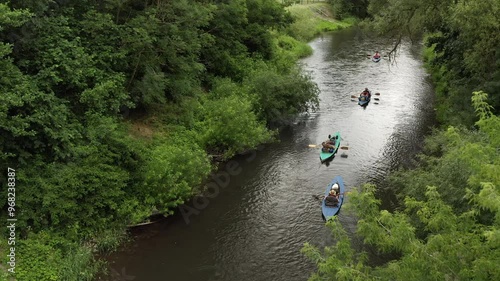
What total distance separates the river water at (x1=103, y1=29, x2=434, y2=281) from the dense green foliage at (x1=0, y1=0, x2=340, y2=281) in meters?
1.25

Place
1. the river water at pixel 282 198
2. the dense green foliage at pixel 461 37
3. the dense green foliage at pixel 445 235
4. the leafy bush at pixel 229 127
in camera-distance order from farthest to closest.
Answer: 1. the leafy bush at pixel 229 127
2. the dense green foliage at pixel 461 37
3. the river water at pixel 282 198
4. the dense green foliage at pixel 445 235

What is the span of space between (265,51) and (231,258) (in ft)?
79.2

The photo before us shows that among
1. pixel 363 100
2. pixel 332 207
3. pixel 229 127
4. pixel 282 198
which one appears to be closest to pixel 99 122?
pixel 229 127

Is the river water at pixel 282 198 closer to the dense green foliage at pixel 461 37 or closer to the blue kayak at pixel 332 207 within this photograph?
the blue kayak at pixel 332 207

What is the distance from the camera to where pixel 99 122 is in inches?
724

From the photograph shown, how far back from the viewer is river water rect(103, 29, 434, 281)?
1652 cm

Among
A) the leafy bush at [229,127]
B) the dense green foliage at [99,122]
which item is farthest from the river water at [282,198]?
the dense green foliage at [99,122]

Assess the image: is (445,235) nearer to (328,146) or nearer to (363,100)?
(328,146)

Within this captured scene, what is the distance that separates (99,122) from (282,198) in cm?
983

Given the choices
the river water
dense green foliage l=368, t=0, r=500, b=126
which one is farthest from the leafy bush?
dense green foliage l=368, t=0, r=500, b=126

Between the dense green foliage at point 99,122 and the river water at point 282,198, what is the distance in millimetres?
1247

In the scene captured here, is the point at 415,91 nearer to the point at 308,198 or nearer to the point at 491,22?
→ the point at 491,22

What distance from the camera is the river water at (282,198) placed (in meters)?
16.5

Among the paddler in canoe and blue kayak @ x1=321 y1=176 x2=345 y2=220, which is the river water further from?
the paddler in canoe
